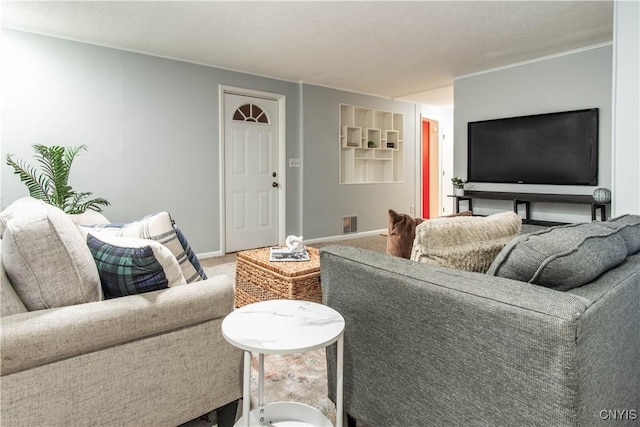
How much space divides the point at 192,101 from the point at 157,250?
11.7 feet

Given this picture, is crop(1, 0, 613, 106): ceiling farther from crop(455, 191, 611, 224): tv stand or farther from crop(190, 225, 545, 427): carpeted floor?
crop(190, 225, 545, 427): carpeted floor

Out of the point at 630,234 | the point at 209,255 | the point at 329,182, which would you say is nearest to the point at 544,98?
the point at 329,182

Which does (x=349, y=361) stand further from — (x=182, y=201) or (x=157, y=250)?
(x=182, y=201)

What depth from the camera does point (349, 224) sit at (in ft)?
20.2

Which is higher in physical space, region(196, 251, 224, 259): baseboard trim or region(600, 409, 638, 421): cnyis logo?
region(600, 409, 638, 421): cnyis logo

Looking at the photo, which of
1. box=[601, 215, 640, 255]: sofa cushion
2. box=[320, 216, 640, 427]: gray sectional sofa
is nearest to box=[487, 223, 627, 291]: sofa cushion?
box=[320, 216, 640, 427]: gray sectional sofa

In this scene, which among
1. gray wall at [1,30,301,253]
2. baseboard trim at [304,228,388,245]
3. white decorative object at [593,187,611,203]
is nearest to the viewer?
gray wall at [1,30,301,253]

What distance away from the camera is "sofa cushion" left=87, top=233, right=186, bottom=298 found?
1.31m

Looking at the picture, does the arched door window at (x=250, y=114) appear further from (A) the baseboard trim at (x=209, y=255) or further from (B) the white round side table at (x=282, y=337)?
(B) the white round side table at (x=282, y=337)

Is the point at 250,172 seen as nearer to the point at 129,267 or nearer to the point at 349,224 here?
the point at 349,224

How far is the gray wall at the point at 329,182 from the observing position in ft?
18.3

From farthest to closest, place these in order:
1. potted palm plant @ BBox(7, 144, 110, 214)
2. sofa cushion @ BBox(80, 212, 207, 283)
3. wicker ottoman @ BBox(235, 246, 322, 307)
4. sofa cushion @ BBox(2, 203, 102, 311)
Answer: potted palm plant @ BBox(7, 144, 110, 214) < wicker ottoman @ BBox(235, 246, 322, 307) < sofa cushion @ BBox(80, 212, 207, 283) < sofa cushion @ BBox(2, 203, 102, 311)

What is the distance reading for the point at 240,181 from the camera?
503cm

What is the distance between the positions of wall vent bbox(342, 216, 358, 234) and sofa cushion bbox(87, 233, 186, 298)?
188 inches
